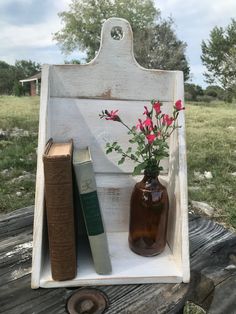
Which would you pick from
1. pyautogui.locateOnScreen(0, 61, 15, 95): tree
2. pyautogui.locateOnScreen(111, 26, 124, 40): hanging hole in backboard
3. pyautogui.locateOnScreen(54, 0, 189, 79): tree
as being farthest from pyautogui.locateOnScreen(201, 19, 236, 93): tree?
pyautogui.locateOnScreen(111, 26, 124, 40): hanging hole in backboard

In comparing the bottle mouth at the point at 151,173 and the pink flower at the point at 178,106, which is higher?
the pink flower at the point at 178,106

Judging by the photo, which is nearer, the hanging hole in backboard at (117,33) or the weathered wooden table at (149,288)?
the weathered wooden table at (149,288)

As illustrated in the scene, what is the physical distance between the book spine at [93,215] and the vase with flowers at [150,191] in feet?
0.56

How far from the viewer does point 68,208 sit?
3.60ft

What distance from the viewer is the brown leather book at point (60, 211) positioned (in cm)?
106

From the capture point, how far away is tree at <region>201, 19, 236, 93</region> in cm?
2708

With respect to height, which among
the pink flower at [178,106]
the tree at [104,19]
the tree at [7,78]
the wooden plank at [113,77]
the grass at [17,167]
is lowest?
the grass at [17,167]

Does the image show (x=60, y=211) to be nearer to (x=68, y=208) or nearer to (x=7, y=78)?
(x=68, y=208)

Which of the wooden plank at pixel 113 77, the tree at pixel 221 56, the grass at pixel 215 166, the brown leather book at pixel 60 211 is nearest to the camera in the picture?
the brown leather book at pixel 60 211

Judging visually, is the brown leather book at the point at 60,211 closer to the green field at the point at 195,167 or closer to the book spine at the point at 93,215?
the book spine at the point at 93,215

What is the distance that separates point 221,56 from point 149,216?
29.4m

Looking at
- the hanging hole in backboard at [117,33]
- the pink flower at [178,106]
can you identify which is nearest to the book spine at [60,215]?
the pink flower at [178,106]

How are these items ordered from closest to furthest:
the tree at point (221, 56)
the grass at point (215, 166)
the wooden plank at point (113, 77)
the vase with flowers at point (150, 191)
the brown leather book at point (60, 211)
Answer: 1. the brown leather book at point (60, 211)
2. the vase with flowers at point (150, 191)
3. the wooden plank at point (113, 77)
4. the grass at point (215, 166)
5. the tree at point (221, 56)

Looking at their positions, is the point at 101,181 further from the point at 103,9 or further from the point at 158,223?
the point at 103,9
